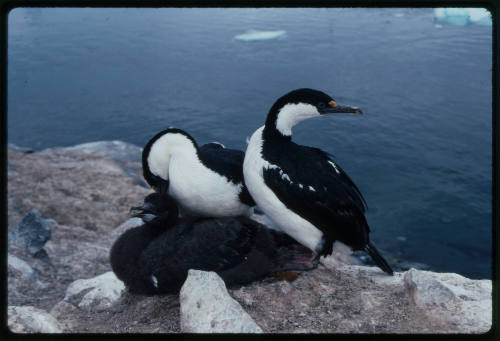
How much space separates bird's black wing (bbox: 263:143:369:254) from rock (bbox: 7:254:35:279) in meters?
3.69

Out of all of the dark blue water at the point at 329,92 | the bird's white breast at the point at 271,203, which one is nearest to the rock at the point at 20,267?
the bird's white breast at the point at 271,203

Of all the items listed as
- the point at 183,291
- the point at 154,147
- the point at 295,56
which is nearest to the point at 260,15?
the point at 295,56

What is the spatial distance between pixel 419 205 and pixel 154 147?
8168mm

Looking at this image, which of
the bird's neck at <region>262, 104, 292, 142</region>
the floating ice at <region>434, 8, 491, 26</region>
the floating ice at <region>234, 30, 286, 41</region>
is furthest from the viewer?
the floating ice at <region>234, 30, 286, 41</region>

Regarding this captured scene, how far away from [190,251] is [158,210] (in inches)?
20.2

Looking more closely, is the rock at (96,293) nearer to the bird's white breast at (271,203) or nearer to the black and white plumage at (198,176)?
the black and white plumage at (198,176)

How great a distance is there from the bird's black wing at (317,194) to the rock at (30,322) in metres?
1.97

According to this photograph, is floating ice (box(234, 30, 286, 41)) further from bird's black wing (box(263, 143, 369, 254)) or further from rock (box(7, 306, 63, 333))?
rock (box(7, 306, 63, 333))

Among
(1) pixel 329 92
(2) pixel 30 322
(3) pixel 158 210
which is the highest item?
(3) pixel 158 210

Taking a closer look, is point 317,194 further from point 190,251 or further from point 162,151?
point 162,151

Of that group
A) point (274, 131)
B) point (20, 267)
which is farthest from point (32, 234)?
point (274, 131)

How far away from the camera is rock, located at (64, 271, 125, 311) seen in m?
4.25

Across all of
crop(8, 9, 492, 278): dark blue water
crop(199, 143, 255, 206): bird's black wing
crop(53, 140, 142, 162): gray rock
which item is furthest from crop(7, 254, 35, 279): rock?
crop(53, 140, 142, 162): gray rock

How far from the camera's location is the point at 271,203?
371 cm
